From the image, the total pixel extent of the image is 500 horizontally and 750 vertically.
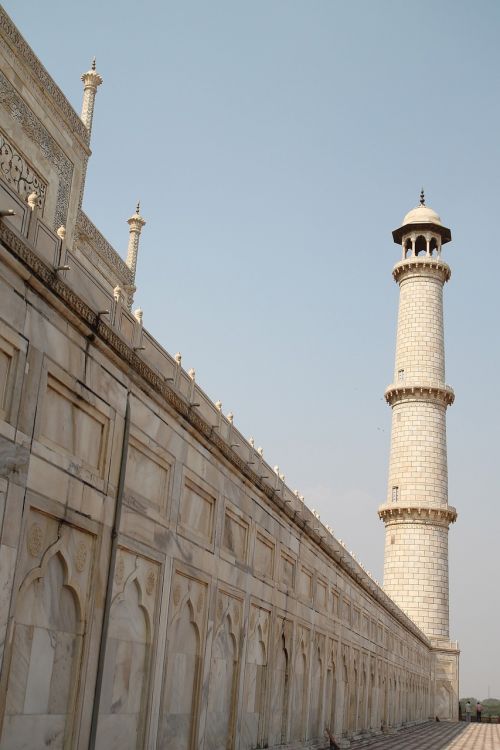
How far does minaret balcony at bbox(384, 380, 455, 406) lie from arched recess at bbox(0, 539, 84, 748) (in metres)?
29.6

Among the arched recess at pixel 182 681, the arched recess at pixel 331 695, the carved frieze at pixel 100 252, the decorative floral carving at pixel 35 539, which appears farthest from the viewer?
the arched recess at pixel 331 695

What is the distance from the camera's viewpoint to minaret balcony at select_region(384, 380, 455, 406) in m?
36.3

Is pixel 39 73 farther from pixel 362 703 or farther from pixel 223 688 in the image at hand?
pixel 362 703

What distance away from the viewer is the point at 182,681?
10.6 m

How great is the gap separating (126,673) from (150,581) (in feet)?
3.33

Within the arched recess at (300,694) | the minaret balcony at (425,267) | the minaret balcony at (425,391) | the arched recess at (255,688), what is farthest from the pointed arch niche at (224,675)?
the minaret balcony at (425,267)

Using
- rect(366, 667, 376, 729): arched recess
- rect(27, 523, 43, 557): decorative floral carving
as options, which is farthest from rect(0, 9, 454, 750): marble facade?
rect(366, 667, 376, 729): arched recess

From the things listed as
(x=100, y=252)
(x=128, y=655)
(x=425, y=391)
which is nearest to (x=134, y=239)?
(x=100, y=252)

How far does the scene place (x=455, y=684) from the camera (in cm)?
3866

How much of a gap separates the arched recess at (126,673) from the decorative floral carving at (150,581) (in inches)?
8.2

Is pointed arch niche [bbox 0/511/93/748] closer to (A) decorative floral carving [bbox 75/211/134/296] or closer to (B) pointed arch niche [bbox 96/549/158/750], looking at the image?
(B) pointed arch niche [bbox 96/549/158/750]

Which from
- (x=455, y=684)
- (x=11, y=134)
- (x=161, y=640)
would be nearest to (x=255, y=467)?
(x=161, y=640)

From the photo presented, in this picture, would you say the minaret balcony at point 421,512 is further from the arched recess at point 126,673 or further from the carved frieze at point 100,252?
the arched recess at point 126,673

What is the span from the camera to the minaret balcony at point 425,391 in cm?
3634
